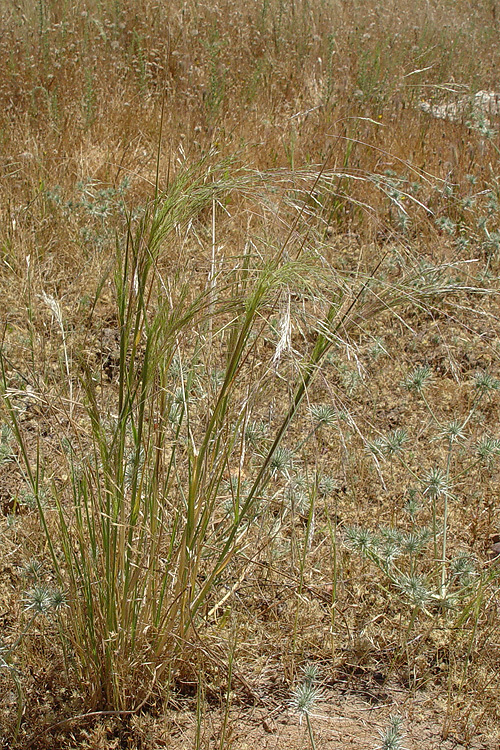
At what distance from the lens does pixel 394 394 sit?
3.18 meters

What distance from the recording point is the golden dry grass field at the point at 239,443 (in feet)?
4.91

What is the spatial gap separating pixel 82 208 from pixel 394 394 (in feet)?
6.23

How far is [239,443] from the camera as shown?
2.09 metres

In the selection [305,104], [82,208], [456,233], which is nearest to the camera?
[82,208]

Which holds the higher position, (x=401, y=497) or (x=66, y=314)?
(x=66, y=314)

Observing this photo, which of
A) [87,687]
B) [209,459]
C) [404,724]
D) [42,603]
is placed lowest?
[404,724]

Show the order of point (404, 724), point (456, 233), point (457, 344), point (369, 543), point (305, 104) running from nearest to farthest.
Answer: point (404, 724) < point (369, 543) < point (457, 344) < point (456, 233) < point (305, 104)

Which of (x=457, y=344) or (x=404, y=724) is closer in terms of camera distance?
(x=404, y=724)

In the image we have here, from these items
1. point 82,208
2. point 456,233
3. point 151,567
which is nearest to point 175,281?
point 151,567

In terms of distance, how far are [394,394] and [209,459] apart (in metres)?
1.66

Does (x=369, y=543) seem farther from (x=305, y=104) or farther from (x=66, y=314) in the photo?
(x=305, y=104)

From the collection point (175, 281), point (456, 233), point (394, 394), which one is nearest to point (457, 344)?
point (394, 394)

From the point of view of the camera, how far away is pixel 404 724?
183 centimetres

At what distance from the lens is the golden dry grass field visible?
4.91 feet
